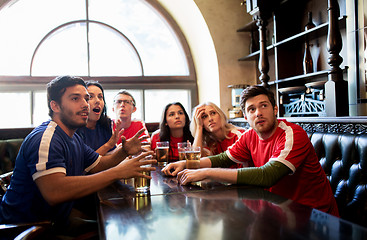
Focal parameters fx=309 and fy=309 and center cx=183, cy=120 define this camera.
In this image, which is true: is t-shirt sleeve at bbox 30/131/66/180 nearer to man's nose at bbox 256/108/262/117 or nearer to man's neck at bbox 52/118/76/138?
man's neck at bbox 52/118/76/138

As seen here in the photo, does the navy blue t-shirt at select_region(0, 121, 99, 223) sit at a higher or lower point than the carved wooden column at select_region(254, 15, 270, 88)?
lower

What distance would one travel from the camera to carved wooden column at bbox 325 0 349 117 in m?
2.39

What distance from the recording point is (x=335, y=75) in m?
2.41

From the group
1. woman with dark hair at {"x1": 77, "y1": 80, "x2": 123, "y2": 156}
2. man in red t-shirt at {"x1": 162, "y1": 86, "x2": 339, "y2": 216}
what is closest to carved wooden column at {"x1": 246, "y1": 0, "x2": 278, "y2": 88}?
man in red t-shirt at {"x1": 162, "y1": 86, "x2": 339, "y2": 216}

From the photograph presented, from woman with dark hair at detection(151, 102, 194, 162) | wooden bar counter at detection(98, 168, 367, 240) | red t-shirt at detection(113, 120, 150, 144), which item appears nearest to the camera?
wooden bar counter at detection(98, 168, 367, 240)

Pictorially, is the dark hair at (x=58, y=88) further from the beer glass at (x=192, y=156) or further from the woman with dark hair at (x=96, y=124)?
the woman with dark hair at (x=96, y=124)

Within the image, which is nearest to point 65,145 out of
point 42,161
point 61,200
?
point 42,161

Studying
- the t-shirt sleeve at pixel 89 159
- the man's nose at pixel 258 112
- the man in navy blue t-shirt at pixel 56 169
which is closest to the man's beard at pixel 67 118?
the man in navy blue t-shirt at pixel 56 169

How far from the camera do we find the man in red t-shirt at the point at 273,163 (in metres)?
1.48

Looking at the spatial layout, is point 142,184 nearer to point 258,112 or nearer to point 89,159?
point 89,159

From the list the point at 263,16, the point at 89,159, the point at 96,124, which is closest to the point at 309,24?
the point at 263,16

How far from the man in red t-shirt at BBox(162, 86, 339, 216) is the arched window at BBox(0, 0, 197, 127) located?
10.3ft

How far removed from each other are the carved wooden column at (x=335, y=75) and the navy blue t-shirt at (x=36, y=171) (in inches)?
77.2

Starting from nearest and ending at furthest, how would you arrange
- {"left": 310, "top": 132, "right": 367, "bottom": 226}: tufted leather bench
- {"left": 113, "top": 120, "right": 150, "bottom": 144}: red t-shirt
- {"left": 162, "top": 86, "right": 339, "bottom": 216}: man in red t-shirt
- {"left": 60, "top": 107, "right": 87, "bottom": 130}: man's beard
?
1. {"left": 162, "top": 86, "right": 339, "bottom": 216}: man in red t-shirt
2. {"left": 60, "top": 107, "right": 87, "bottom": 130}: man's beard
3. {"left": 310, "top": 132, "right": 367, "bottom": 226}: tufted leather bench
4. {"left": 113, "top": 120, "right": 150, "bottom": 144}: red t-shirt
